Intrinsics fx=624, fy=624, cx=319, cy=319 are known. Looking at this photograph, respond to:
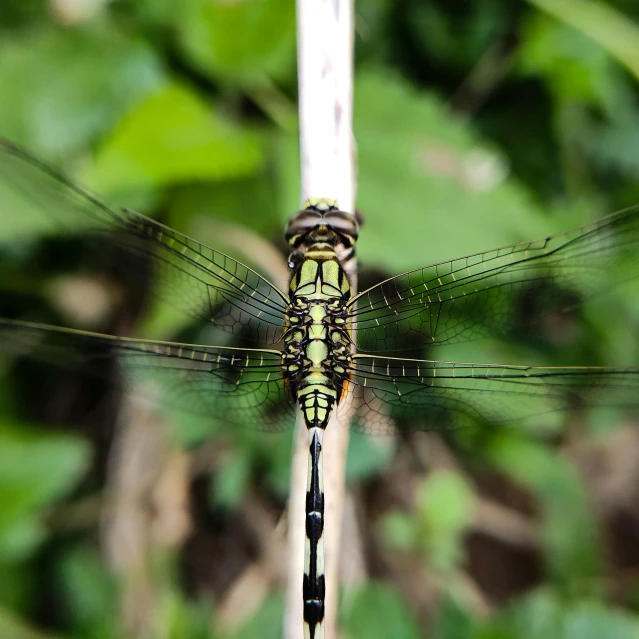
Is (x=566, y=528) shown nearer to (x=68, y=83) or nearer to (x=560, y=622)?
(x=560, y=622)

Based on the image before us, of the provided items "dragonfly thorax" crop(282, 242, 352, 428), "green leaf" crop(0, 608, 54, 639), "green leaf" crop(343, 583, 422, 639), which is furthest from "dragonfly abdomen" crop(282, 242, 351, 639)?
"green leaf" crop(0, 608, 54, 639)

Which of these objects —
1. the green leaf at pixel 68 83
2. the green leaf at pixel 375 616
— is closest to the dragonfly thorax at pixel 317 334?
the green leaf at pixel 375 616

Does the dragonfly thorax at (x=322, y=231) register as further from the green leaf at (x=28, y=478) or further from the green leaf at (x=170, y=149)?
the green leaf at (x=28, y=478)

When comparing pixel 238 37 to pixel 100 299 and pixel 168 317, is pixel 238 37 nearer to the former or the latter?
pixel 168 317

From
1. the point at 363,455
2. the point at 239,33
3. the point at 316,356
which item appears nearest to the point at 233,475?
the point at 363,455

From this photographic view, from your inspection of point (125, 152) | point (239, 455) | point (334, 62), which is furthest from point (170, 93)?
point (239, 455)

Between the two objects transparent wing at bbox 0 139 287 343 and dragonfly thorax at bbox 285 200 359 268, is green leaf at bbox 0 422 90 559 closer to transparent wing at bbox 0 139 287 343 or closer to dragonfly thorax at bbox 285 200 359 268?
transparent wing at bbox 0 139 287 343
